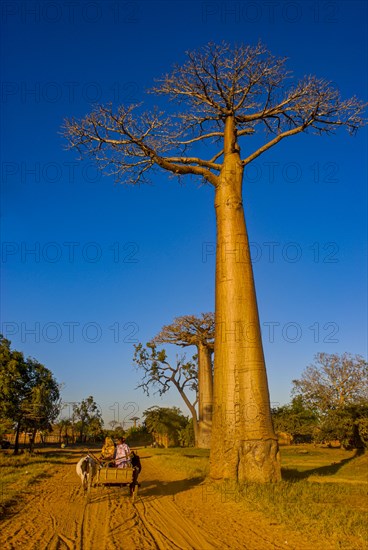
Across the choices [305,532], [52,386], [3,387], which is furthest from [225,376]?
[52,386]

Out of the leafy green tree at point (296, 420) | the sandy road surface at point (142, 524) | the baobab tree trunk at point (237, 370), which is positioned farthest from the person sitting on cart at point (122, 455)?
the leafy green tree at point (296, 420)

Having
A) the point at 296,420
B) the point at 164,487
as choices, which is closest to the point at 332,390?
the point at 296,420

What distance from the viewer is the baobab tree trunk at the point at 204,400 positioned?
25.4 m

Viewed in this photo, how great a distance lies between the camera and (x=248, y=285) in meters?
9.30

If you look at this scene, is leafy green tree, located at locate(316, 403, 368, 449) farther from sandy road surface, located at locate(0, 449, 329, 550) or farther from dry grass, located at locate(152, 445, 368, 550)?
sandy road surface, located at locate(0, 449, 329, 550)

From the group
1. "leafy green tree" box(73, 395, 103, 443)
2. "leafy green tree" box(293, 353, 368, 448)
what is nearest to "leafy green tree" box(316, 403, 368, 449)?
"leafy green tree" box(293, 353, 368, 448)

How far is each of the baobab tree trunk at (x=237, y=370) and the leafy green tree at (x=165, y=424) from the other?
91.5 feet

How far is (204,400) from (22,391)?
9420mm

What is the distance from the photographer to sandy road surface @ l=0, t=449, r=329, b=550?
480 centimetres

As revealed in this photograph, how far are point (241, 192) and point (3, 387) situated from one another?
51.4ft

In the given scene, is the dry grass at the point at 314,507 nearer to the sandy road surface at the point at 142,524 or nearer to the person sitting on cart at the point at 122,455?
the sandy road surface at the point at 142,524

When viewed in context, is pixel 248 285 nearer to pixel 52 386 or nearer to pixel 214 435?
pixel 214 435

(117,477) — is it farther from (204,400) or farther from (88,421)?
(88,421)

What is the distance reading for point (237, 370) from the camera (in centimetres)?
877
